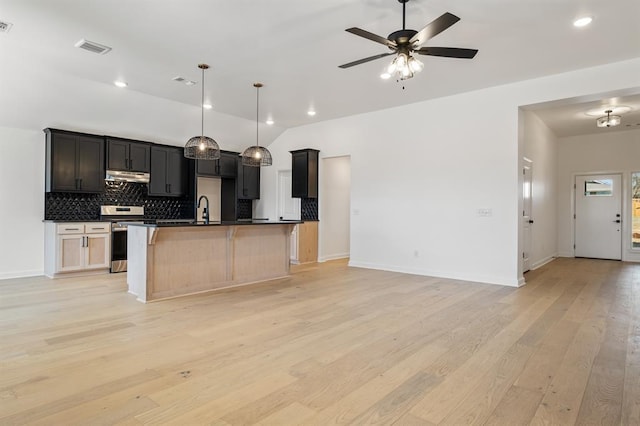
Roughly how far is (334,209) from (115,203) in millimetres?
4520

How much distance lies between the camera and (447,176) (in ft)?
20.1

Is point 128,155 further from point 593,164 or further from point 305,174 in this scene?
point 593,164

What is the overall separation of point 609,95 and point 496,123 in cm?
138

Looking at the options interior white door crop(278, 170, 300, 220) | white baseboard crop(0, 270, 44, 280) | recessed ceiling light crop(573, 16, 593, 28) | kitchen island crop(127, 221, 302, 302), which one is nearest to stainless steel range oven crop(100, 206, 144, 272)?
white baseboard crop(0, 270, 44, 280)

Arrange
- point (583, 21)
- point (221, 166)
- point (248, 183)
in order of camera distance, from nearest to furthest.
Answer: point (583, 21)
point (221, 166)
point (248, 183)

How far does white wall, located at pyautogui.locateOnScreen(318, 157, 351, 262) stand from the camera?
26.6ft

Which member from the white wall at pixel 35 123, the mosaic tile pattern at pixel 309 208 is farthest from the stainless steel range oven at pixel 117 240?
the mosaic tile pattern at pixel 309 208

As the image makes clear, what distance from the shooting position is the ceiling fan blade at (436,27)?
2.66m

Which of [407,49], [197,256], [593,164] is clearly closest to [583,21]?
[407,49]

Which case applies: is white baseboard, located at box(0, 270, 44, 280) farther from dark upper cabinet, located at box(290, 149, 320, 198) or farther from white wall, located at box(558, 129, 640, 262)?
white wall, located at box(558, 129, 640, 262)

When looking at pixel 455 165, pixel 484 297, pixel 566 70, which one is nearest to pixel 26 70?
pixel 455 165

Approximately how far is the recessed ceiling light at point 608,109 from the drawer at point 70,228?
9.18 metres

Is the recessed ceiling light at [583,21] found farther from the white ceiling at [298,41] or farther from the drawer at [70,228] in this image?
the drawer at [70,228]

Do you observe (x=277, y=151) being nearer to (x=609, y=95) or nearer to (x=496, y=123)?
(x=496, y=123)
